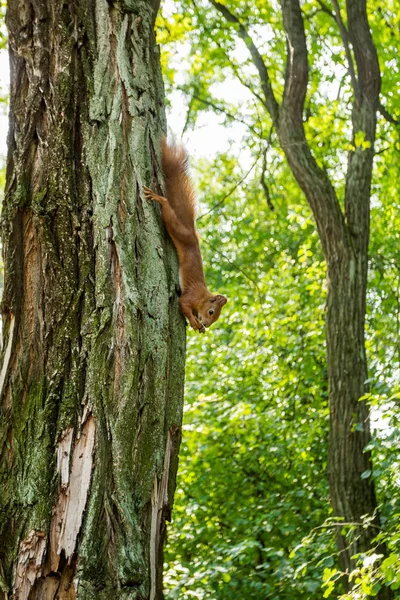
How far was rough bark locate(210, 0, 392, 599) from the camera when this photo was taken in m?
5.59

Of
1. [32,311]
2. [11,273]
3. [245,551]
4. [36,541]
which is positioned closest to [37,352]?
[32,311]

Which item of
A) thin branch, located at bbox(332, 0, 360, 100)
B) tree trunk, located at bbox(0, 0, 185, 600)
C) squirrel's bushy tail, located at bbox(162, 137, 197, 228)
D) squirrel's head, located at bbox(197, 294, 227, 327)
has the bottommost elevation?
tree trunk, located at bbox(0, 0, 185, 600)

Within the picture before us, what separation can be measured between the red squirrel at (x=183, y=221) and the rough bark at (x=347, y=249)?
2240 mm

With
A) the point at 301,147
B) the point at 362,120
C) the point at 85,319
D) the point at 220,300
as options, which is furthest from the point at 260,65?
the point at 85,319

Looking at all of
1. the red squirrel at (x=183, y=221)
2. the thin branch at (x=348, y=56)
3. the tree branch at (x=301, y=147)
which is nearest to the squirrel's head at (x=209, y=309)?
the red squirrel at (x=183, y=221)

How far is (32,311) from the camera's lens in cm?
189

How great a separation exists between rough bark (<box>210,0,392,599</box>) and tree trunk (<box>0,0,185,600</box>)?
3.60 meters

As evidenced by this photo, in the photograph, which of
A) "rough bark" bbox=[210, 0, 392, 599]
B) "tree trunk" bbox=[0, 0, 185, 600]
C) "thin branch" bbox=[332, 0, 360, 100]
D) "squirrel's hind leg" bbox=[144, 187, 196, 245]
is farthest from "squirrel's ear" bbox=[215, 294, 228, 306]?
"thin branch" bbox=[332, 0, 360, 100]

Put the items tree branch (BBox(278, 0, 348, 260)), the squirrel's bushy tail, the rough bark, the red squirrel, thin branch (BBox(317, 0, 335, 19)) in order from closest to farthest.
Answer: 1. the red squirrel
2. the squirrel's bushy tail
3. the rough bark
4. tree branch (BBox(278, 0, 348, 260))
5. thin branch (BBox(317, 0, 335, 19))

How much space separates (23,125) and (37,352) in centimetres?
64

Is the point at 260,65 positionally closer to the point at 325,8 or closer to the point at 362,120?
the point at 362,120

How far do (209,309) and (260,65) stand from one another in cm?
430

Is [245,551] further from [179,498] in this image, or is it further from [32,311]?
[32,311]

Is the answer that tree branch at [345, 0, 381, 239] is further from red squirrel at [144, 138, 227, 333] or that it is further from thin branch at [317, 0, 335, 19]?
red squirrel at [144, 138, 227, 333]
